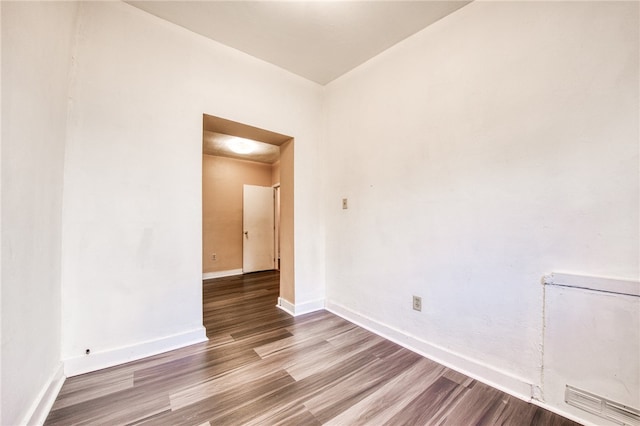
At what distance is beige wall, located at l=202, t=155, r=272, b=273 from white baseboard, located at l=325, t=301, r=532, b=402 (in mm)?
3282

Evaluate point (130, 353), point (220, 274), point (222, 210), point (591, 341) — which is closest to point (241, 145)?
point (222, 210)

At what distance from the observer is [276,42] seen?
88.6 inches

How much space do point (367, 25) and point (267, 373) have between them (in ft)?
9.38

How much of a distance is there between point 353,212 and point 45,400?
253cm

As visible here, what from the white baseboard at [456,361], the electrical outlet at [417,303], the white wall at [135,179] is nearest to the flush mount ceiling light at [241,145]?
the white wall at [135,179]

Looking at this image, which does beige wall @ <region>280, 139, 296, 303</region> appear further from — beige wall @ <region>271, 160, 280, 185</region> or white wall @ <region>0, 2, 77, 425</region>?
beige wall @ <region>271, 160, 280, 185</region>

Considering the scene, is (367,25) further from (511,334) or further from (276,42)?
(511,334)

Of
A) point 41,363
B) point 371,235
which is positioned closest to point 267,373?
point 41,363

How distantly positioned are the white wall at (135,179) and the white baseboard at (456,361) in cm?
165

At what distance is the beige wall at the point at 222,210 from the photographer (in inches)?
186

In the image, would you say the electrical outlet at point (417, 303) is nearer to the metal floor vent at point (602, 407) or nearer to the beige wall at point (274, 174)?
the metal floor vent at point (602, 407)

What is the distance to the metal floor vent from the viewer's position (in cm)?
117

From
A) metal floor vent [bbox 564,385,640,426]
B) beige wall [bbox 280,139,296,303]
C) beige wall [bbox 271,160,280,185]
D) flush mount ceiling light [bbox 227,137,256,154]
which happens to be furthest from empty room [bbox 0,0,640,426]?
beige wall [bbox 271,160,280,185]

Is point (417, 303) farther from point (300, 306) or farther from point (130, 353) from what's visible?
point (130, 353)
